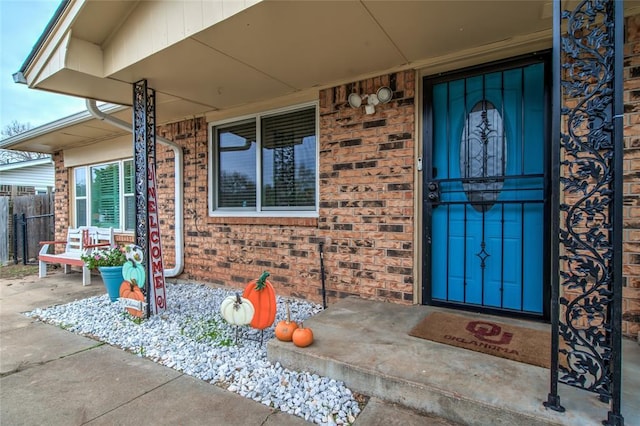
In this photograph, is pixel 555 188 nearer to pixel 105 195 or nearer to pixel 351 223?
pixel 351 223

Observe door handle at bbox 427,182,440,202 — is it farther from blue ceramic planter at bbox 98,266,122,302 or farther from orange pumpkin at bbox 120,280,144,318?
blue ceramic planter at bbox 98,266,122,302

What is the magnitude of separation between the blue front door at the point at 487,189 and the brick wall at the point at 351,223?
10.0 inches

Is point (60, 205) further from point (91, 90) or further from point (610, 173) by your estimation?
point (610, 173)

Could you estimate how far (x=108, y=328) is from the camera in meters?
3.38

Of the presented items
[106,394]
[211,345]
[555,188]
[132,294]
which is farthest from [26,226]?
[555,188]

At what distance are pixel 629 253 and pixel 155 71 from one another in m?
4.30

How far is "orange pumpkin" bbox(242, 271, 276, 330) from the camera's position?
8.95 ft

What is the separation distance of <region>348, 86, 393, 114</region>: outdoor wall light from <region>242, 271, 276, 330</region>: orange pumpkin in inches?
77.4

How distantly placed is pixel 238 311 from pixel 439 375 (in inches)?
59.7

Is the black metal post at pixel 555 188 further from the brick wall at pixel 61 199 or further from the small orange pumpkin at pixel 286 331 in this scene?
the brick wall at pixel 61 199

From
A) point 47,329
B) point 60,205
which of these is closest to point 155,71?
point 47,329

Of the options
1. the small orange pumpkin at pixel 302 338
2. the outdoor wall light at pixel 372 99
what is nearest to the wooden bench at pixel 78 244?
the small orange pumpkin at pixel 302 338

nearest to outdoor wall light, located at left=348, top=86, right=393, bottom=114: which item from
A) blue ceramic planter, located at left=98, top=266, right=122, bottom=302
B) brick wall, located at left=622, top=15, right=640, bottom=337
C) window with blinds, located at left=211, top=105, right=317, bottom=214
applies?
window with blinds, located at left=211, top=105, right=317, bottom=214

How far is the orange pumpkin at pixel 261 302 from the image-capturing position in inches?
107
